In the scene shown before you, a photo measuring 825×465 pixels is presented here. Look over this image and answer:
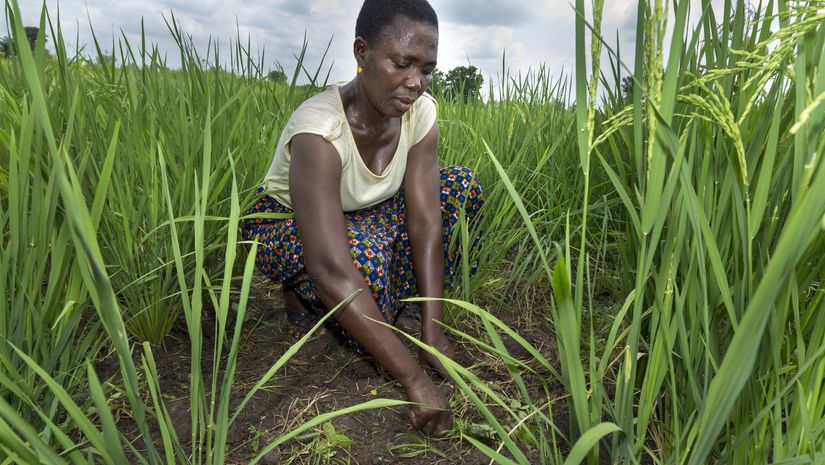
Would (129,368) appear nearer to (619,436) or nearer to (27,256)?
(27,256)

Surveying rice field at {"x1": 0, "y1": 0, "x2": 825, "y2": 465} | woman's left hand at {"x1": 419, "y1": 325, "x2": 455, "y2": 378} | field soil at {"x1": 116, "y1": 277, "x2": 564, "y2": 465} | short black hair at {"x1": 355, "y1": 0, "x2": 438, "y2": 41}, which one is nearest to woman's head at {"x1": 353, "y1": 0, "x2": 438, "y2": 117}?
short black hair at {"x1": 355, "y1": 0, "x2": 438, "y2": 41}

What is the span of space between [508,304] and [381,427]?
2.79 ft

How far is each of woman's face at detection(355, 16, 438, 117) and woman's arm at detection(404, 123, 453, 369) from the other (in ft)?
1.16

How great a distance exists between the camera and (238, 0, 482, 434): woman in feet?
5.78

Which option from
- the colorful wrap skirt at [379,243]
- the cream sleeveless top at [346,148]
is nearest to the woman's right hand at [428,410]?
the colorful wrap skirt at [379,243]

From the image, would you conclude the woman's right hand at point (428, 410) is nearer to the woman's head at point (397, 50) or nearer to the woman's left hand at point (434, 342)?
the woman's left hand at point (434, 342)

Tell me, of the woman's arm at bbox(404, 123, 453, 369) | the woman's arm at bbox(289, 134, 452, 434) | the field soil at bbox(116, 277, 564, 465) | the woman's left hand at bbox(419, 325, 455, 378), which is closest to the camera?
the field soil at bbox(116, 277, 564, 465)

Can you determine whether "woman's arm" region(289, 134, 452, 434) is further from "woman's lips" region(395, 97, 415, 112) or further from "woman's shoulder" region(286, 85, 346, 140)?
"woman's lips" region(395, 97, 415, 112)

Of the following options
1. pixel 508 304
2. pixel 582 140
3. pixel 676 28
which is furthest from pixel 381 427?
pixel 676 28

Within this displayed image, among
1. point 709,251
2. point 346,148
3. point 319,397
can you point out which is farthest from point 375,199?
point 709,251

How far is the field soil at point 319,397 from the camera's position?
5.18 ft

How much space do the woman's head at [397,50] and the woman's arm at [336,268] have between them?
22 cm

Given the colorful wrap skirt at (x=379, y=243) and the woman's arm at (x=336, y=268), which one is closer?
the woman's arm at (x=336, y=268)

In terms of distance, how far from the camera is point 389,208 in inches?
92.1
